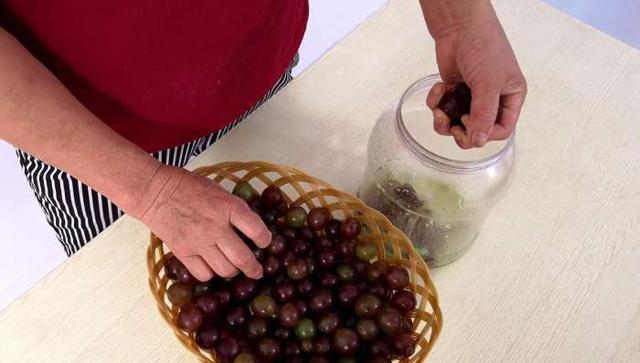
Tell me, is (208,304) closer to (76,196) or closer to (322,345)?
(322,345)

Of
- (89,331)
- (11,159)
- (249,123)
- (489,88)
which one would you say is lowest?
(11,159)

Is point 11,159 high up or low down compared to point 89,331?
down

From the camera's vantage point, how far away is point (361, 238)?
2.28 feet

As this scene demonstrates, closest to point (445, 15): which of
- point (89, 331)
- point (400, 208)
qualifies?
point (400, 208)

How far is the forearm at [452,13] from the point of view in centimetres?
75

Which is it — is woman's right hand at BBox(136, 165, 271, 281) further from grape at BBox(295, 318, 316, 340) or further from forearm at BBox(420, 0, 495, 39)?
forearm at BBox(420, 0, 495, 39)

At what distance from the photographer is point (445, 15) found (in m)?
0.77

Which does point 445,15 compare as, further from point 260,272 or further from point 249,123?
point 260,272

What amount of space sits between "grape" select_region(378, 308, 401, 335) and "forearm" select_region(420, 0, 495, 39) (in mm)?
364

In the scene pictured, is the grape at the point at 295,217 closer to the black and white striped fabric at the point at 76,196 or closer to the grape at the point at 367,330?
the grape at the point at 367,330

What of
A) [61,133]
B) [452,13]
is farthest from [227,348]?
[452,13]

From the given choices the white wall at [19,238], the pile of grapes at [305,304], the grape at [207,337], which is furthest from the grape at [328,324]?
the white wall at [19,238]

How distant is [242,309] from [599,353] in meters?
0.41

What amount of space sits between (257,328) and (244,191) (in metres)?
0.16
